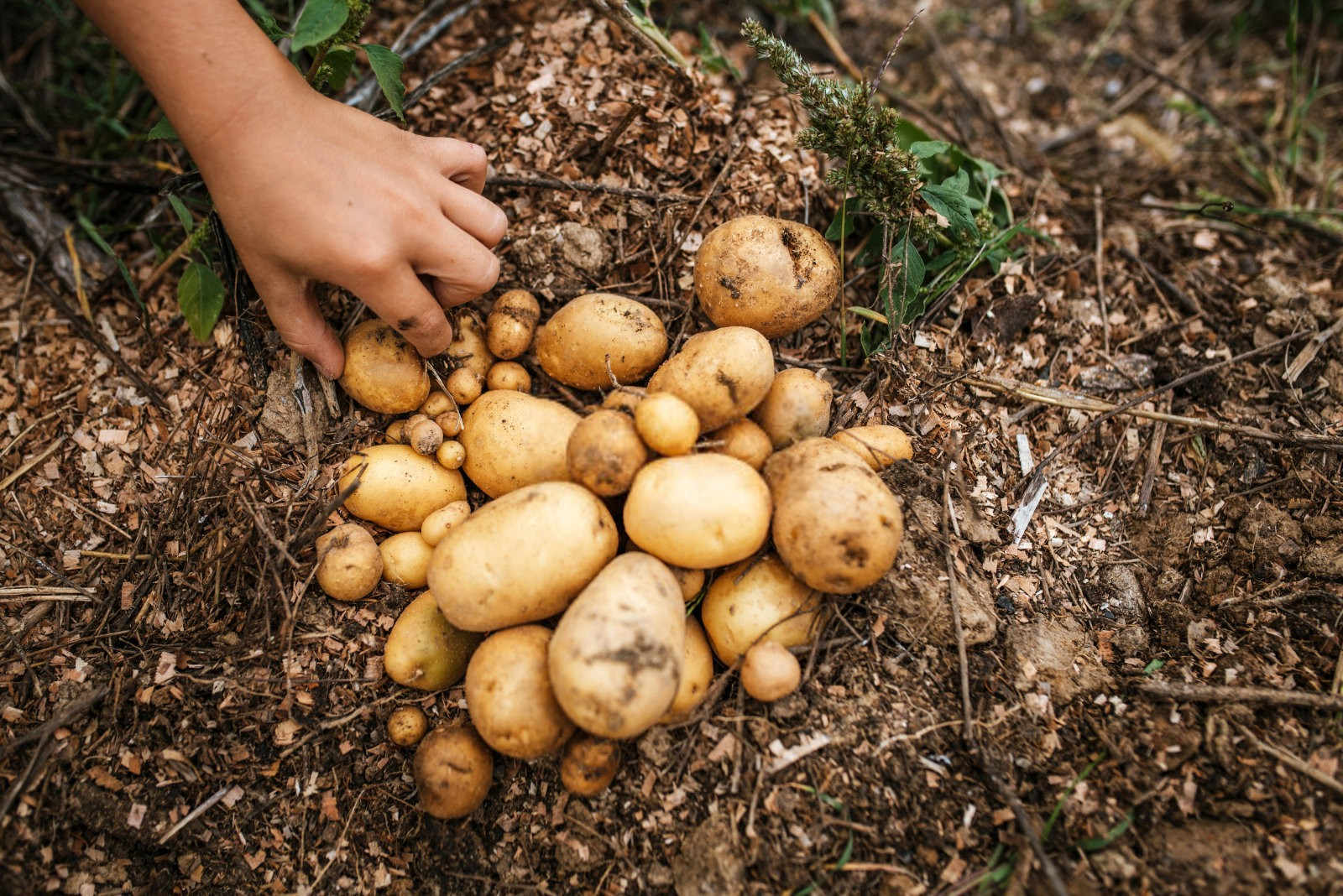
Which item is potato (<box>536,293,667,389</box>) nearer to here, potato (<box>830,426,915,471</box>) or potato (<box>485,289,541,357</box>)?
potato (<box>485,289,541,357</box>)

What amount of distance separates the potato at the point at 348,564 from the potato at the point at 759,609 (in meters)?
1.12

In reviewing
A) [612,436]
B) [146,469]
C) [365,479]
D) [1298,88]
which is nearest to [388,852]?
[365,479]

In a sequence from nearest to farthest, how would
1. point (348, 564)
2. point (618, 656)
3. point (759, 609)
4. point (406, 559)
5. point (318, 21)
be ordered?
point (618, 656) → point (318, 21) → point (759, 609) → point (348, 564) → point (406, 559)

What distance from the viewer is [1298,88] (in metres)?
4.14

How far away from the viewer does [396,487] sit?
8.54ft

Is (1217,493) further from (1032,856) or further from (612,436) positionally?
(612,436)

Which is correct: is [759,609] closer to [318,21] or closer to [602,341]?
[602,341]

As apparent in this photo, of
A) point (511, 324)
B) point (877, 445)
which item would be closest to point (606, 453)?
point (511, 324)

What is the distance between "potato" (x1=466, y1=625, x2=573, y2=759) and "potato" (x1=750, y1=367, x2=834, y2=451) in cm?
104

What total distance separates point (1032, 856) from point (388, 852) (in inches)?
74.7

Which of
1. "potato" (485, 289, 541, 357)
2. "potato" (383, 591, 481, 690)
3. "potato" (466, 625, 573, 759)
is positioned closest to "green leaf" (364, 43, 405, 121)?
"potato" (485, 289, 541, 357)

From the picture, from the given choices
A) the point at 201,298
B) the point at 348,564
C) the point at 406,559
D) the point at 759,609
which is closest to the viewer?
the point at 759,609

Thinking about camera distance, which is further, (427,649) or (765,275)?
(765,275)

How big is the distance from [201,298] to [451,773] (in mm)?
1894
